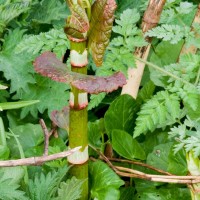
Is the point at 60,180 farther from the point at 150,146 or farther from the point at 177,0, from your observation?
the point at 177,0

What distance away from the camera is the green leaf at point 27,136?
1444 mm

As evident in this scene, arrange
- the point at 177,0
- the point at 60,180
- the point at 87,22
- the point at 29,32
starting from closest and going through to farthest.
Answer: the point at 87,22
the point at 60,180
the point at 177,0
the point at 29,32

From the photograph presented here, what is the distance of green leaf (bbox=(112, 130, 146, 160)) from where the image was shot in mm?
1393

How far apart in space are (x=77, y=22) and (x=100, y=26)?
46 millimetres

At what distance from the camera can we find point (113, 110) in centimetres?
145

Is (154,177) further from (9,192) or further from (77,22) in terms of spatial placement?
(77,22)

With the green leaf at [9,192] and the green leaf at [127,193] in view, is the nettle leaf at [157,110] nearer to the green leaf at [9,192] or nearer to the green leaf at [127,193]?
the green leaf at [127,193]

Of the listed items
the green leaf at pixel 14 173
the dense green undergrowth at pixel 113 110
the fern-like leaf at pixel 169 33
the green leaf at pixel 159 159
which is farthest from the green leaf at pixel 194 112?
the green leaf at pixel 14 173

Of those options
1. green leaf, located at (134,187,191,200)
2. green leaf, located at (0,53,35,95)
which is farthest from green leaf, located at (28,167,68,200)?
green leaf, located at (0,53,35,95)

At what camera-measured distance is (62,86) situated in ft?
5.14

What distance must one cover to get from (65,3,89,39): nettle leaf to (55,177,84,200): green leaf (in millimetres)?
355

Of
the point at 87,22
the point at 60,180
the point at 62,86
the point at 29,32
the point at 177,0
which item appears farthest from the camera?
the point at 29,32

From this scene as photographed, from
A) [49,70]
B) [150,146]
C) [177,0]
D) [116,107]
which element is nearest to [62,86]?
[116,107]

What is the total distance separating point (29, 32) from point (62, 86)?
26 centimetres
